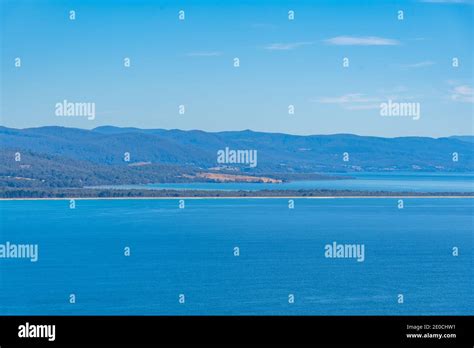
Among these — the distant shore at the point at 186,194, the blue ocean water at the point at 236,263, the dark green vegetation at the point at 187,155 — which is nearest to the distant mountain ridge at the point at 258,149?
the dark green vegetation at the point at 187,155

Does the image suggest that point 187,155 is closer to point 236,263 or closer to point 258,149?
point 258,149

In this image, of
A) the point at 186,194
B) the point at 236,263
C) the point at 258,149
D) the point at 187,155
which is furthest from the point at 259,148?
the point at 236,263

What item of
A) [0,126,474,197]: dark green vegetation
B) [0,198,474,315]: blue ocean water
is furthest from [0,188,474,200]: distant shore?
[0,198,474,315]: blue ocean water

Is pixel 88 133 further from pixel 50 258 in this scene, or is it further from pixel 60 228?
pixel 50 258

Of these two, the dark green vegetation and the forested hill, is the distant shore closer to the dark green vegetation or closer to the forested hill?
the dark green vegetation

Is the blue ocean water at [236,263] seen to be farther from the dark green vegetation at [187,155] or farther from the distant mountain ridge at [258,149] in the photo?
the distant mountain ridge at [258,149]
